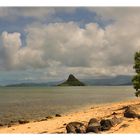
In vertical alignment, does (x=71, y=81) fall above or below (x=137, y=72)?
below

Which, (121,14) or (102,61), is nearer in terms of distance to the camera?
(121,14)

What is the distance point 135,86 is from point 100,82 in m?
1.38

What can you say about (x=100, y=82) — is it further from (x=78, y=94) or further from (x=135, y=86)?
(x=78, y=94)

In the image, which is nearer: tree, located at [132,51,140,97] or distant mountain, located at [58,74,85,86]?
tree, located at [132,51,140,97]

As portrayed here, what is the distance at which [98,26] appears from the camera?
A: 45.2 feet

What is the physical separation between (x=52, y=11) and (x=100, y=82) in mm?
3008

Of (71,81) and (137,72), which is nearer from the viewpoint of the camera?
(137,72)

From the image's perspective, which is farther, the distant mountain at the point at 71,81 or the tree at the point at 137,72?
the distant mountain at the point at 71,81
